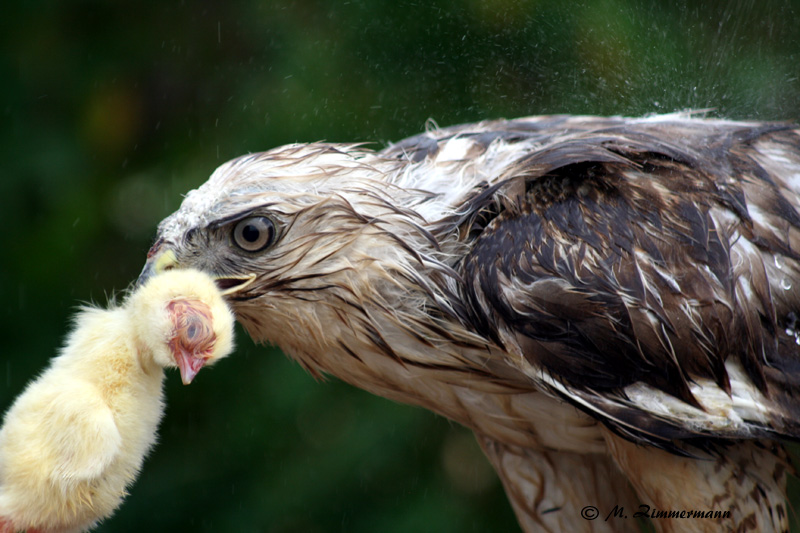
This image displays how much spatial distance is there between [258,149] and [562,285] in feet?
6.66

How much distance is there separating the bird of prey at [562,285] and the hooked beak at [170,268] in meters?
0.01

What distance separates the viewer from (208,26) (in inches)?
169

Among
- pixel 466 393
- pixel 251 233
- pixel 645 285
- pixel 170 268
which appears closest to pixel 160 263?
pixel 170 268

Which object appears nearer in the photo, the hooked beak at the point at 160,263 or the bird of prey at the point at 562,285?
the bird of prey at the point at 562,285

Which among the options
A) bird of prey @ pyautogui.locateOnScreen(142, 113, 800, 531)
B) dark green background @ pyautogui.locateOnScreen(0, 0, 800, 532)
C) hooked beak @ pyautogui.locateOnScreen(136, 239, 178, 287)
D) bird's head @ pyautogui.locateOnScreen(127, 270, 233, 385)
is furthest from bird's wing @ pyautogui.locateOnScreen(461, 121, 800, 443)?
dark green background @ pyautogui.locateOnScreen(0, 0, 800, 532)

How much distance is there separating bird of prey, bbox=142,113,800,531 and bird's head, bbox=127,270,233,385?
0.83 ft

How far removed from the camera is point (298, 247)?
249cm

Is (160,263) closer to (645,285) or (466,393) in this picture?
(466,393)

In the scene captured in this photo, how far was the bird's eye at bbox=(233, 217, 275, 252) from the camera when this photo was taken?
2492mm

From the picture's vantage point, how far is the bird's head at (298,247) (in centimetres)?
248
